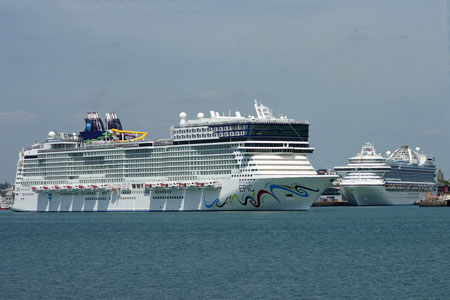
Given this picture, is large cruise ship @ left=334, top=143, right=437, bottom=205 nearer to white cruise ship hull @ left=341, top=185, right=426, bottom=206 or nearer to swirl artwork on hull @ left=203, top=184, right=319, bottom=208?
white cruise ship hull @ left=341, top=185, right=426, bottom=206

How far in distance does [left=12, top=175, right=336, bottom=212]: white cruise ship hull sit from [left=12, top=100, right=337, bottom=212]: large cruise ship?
0.10 m

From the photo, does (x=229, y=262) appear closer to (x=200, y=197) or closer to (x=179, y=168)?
(x=200, y=197)

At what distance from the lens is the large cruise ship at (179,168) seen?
8881cm

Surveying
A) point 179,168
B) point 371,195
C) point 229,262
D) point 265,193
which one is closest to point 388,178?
point 371,195

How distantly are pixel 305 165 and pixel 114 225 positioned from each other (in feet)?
78.6

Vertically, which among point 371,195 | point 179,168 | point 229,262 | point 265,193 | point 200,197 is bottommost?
point 229,262

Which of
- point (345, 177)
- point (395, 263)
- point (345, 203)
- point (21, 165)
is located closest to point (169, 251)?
point (395, 263)

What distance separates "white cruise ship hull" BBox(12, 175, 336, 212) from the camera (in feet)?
287

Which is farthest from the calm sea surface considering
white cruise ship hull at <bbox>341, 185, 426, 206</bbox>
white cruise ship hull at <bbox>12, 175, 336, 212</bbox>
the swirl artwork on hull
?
white cruise ship hull at <bbox>341, 185, 426, 206</bbox>

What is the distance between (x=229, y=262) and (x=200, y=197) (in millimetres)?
50213

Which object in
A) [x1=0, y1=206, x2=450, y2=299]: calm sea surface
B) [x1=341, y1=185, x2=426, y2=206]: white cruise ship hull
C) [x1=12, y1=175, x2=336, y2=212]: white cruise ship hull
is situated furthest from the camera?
[x1=341, y1=185, x2=426, y2=206]: white cruise ship hull

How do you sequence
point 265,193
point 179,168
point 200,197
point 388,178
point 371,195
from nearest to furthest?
point 265,193
point 200,197
point 179,168
point 371,195
point 388,178

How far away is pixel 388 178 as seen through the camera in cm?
15788

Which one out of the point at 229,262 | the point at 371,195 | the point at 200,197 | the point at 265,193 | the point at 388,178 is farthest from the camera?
the point at 388,178
